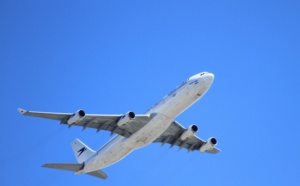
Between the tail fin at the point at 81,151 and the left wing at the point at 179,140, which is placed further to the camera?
the tail fin at the point at 81,151

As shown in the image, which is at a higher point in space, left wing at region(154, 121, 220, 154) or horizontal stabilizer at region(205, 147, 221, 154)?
left wing at region(154, 121, 220, 154)

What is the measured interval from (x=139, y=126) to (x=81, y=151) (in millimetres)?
13747

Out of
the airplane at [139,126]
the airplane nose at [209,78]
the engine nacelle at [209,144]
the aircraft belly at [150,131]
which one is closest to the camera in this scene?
the airplane at [139,126]

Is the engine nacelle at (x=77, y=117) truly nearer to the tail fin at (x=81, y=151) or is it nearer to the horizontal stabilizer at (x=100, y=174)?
the tail fin at (x=81, y=151)

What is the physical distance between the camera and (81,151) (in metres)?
74.5

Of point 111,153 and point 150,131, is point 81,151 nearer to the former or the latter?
point 111,153

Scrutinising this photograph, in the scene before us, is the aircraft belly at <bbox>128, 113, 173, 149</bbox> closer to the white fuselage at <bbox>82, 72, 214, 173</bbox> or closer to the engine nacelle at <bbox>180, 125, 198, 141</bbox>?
the white fuselage at <bbox>82, 72, 214, 173</bbox>

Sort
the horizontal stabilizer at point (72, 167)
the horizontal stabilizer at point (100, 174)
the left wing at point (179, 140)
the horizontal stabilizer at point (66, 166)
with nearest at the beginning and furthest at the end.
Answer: the horizontal stabilizer at point (66, 166) < the horizontal stabilizer at point (72, 167) < the left wing at point (179, 140) < the horizontal stabilizer at point (100, 174)

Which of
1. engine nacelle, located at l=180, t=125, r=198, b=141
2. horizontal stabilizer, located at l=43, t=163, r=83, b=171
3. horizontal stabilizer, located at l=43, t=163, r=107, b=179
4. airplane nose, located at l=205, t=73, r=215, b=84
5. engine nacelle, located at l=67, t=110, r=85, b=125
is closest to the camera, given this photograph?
engine nacelle, located at l=67, t=110, r=85, b=125

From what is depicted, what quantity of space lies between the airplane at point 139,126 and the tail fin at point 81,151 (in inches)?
20.3

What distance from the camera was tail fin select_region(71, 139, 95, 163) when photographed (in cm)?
7225

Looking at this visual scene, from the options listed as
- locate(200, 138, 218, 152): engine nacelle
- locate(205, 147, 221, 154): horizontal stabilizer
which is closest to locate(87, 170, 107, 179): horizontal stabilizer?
locate(200, 138, 218, 152): engine nacelle

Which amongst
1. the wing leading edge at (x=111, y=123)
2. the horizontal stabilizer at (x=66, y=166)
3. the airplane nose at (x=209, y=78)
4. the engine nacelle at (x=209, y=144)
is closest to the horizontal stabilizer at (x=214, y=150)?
the engine nacelle at (x=209, y=144)

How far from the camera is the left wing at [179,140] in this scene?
68.8 m
